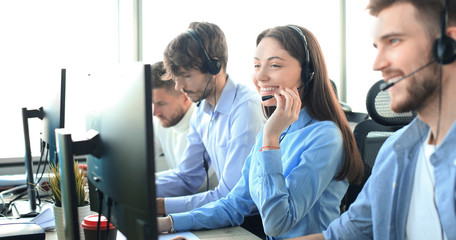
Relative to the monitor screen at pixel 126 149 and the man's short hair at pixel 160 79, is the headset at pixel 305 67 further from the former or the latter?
the man's short hair at pixel 160 79

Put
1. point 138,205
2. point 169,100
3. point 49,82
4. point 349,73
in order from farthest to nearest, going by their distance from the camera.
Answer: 1. point 349,73
2. point 169,100
3. point 49,82
4. point 138,205

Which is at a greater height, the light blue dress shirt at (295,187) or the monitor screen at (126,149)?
the monitor screen at (126,149)

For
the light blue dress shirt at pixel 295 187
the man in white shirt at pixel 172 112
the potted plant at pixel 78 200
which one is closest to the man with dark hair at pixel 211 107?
the man in white shirt at pixel 172 112

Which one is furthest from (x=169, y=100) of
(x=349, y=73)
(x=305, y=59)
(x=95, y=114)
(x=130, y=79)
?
(x=349, y=73)

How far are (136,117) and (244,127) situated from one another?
122 cm

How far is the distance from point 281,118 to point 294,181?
0.21 metres

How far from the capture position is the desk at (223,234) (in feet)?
4.47

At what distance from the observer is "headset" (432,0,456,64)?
3.07 feet

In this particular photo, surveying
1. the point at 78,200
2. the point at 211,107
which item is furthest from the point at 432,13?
the point at 211,107

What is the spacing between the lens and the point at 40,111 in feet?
5.82

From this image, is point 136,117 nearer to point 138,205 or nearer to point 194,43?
point 138,205

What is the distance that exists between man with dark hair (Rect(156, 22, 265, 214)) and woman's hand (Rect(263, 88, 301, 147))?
444 mm

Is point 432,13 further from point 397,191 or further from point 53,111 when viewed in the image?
point 53,111

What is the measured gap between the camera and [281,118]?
1482 mm
